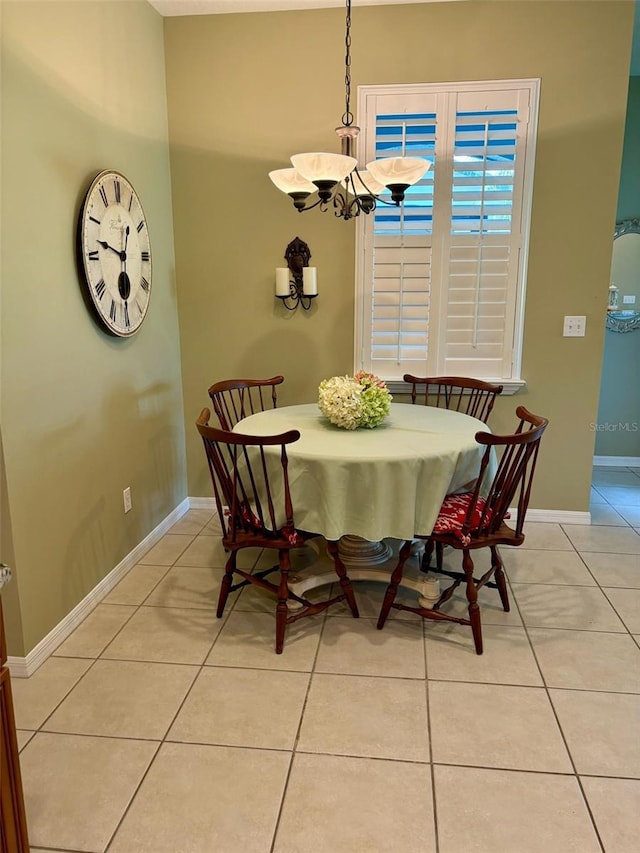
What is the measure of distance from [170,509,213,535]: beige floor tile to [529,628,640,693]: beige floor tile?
1.98 meters

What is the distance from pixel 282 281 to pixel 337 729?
7.55ft

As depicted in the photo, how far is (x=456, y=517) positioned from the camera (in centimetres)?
238

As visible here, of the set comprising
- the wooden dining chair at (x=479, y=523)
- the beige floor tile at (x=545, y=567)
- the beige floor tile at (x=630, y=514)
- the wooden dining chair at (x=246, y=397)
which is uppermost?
the wooden dining chair at (x=246, y=397)

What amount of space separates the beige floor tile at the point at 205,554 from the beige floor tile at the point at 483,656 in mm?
1189

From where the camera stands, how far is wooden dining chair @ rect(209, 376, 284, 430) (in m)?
3.21

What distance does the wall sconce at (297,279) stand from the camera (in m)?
3.31

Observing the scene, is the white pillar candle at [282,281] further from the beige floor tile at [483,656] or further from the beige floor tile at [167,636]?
the beige floor tile at [483,656]

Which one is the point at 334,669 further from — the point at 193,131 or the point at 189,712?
the point at 193,131

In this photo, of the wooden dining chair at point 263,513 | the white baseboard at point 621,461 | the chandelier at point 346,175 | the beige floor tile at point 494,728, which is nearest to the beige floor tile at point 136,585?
the wooden dining chair at point 263,513

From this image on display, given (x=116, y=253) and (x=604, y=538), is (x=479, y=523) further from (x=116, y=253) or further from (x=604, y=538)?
(x=116, y=253)

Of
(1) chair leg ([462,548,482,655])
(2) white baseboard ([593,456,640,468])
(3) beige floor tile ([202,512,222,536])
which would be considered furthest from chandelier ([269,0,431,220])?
(2) white baseboard ([593,456,640,468])

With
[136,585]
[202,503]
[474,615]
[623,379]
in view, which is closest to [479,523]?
[474,615]

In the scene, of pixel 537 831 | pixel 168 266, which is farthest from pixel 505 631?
pixel 168 266

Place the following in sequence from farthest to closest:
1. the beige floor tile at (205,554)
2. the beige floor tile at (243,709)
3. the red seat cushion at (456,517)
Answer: the beige floor tile at (205,554) → the red seat cushion at (456,517) → the beige floor tile at (243,709)
